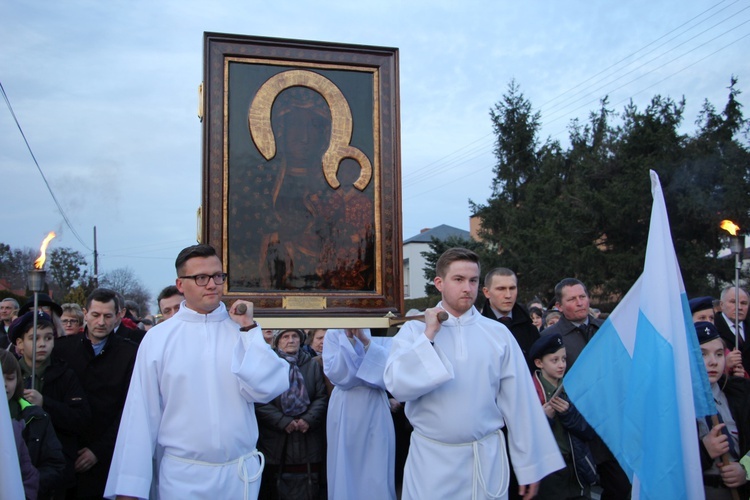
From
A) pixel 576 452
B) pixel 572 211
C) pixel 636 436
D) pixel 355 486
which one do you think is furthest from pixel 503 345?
pixel 572 211

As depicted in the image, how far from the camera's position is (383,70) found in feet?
15.9

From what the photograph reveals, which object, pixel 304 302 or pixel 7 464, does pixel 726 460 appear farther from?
pixel 7 464

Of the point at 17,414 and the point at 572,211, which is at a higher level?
the point at 572,211

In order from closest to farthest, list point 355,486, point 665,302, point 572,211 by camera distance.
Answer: point 665,302 → point 355,486 → point 572,211

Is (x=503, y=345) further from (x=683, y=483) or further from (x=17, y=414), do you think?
(x=17, y=414)

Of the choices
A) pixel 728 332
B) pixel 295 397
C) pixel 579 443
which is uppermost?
pixel 728 332

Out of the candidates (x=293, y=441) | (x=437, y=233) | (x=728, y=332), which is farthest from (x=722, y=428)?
(x=437, y=233)

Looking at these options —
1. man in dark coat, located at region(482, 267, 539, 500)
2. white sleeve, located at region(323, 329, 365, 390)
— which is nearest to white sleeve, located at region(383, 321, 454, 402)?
man in dark coat, located at region(482, 267, 539, 500)

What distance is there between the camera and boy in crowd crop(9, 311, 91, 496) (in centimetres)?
475

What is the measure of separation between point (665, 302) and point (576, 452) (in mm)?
1350

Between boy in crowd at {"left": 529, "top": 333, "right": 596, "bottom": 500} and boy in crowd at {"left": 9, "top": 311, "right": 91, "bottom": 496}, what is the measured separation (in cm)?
332

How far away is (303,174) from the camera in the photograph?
4637mm

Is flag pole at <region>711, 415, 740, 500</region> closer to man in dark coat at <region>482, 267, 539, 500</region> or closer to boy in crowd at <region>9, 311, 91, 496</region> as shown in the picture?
man in dark coat at <region>482, 267, 539, 500</region>

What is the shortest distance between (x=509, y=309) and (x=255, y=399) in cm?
246
